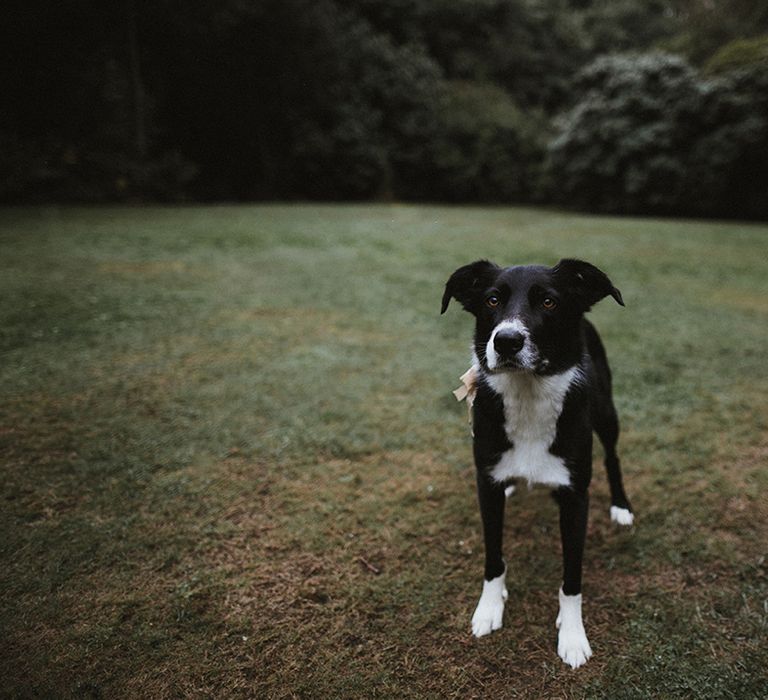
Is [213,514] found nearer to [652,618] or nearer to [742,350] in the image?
[652,618]

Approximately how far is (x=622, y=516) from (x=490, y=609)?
1.05m

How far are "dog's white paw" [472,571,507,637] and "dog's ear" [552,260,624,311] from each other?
1267 millimetres

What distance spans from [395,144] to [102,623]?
25366 mm

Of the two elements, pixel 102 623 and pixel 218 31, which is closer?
pixel 102 623

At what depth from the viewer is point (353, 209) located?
1958 cm

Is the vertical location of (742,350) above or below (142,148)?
below

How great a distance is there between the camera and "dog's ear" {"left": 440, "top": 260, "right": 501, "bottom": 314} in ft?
7.73

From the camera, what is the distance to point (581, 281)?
7.54 ft

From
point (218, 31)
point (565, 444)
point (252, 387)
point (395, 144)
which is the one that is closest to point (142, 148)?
point (218, 31)

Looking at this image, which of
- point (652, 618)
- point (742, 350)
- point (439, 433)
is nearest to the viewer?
point (652, 618)

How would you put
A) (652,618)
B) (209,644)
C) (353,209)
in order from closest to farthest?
(209,644) < (652,618) < (353,209)

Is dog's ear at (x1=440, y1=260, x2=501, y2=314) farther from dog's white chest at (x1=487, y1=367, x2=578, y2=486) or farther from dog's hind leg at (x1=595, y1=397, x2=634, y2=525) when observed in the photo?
dog's hind leg at (x1=595, y1=397, x2=634, y2=525)

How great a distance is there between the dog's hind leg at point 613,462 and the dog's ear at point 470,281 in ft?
3.09

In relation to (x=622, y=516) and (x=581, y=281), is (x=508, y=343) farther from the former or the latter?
(x=622, y=516)
